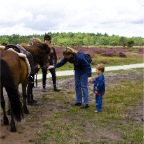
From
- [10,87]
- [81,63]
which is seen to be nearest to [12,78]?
[10,87]

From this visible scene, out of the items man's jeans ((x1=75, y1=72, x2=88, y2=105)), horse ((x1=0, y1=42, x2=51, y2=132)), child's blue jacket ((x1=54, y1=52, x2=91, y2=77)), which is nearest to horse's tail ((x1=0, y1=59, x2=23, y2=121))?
horse ((x1=0, y1=42, x2=51, y2=132))

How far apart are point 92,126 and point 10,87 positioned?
7.18ft

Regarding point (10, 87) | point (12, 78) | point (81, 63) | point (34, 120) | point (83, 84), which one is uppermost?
point (81, 63)

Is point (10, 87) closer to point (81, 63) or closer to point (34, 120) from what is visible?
point (34, 120)

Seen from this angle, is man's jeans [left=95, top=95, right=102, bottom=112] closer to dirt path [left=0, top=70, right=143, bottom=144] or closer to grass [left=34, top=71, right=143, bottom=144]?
grass [left=34, top=71, right=143, bottom=144]

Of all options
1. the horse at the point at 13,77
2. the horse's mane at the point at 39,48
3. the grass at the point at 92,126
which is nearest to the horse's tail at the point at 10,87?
the horse at the point at 13,77

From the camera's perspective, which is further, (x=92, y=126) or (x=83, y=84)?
(x=83, y=84)

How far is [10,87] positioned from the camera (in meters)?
6.30

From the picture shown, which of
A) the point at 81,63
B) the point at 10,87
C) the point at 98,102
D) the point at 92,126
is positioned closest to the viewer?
the point at 10,87

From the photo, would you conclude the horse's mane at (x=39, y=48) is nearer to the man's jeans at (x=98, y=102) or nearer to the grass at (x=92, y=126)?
the grass at (x=92, y=126)

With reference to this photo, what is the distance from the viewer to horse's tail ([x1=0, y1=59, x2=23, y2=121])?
6.21 metres

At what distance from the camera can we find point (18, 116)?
6.54 m

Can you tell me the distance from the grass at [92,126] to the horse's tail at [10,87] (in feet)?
2.16

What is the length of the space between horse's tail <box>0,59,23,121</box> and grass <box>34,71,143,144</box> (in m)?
0.66
